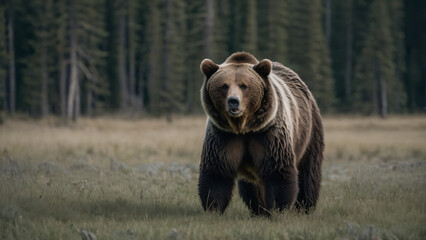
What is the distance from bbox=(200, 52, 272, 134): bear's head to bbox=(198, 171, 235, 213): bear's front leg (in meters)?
0.67

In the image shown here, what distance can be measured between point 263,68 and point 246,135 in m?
0.82

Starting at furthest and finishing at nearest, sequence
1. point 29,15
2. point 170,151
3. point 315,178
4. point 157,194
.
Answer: point 29,15 < point 170,151 < point 157,194 < point 315,178

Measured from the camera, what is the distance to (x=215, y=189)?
6.68m

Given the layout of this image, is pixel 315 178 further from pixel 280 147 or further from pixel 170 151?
pixel 170 151

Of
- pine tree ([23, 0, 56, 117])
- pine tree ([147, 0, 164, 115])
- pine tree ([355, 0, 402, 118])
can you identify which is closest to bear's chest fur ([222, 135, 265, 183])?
pine tree ([23, 0, 56, 117])

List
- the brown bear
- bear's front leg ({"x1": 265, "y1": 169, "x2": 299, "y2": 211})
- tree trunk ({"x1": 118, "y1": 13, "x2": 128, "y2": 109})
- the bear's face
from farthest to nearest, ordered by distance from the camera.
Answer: tree trunk ({"x1": 118, "y1": 13, "x2": 128, "y2": 109}) → bear's front leg ({"x1": 265, "y1": 169, "x2": 299, "y2": 211}) → the brown bear → the bear's face

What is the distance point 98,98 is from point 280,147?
156ft

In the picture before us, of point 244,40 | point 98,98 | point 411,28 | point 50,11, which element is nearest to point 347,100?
point 411,28

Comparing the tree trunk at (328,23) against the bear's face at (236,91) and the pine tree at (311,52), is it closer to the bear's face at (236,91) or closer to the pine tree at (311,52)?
the pine tree at (311,52)

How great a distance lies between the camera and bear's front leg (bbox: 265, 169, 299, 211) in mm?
6629

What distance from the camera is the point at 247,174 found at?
6906 mm

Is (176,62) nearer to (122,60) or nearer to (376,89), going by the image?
(122,60)

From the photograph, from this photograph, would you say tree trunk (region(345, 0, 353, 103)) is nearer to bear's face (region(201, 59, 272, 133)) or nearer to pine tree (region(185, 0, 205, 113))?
pine tree (region(185, 0, 205, 113))

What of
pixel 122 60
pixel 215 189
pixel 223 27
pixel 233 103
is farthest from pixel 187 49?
pixel 233 103
